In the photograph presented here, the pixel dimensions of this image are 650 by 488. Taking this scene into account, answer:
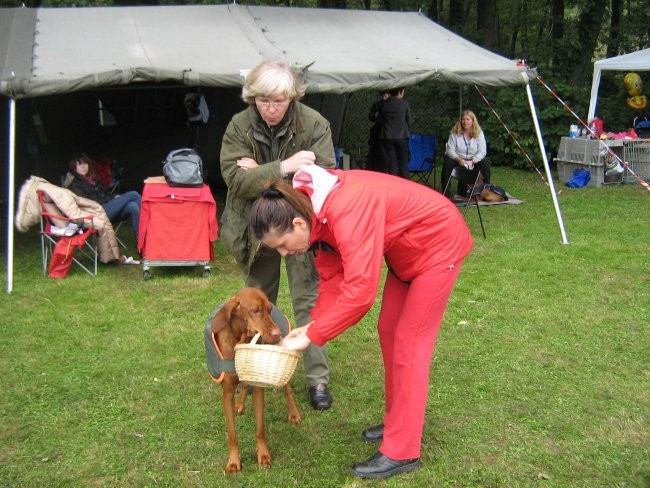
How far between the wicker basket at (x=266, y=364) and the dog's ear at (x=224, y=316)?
414mm

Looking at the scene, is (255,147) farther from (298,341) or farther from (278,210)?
(298,341)

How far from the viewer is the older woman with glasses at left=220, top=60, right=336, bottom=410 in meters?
3.57

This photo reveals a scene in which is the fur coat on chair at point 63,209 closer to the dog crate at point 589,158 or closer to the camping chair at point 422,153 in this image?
the camping chair at point 422,153

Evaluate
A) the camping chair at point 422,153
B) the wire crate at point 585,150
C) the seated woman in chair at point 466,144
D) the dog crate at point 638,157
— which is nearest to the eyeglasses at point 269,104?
the seated woman in chair at point 466,144

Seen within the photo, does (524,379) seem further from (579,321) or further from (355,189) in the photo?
(355,189)

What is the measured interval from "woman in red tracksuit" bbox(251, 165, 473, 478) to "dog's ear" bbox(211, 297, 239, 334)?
1.41 ft

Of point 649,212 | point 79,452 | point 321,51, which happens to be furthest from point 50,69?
point 649,212

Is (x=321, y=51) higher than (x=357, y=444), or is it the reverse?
(x=321, y=51)

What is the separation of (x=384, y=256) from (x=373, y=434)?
113 cm

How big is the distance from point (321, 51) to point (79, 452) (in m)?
5.91

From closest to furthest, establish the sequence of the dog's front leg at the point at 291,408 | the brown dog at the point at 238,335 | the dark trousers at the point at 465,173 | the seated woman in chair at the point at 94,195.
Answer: the brown dog at the point at 238,335
the dog's front leg at the point at 291,408
the seated woman in chair at the point at 94,195
the dark trousers at the point at 465,173

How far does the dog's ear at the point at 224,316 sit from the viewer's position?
11.3ft

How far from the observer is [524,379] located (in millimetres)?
4559

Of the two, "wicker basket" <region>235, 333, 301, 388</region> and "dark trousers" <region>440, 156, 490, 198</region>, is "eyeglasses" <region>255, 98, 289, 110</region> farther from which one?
"dark trousers" <region>440, 156, 490, 198</region>
